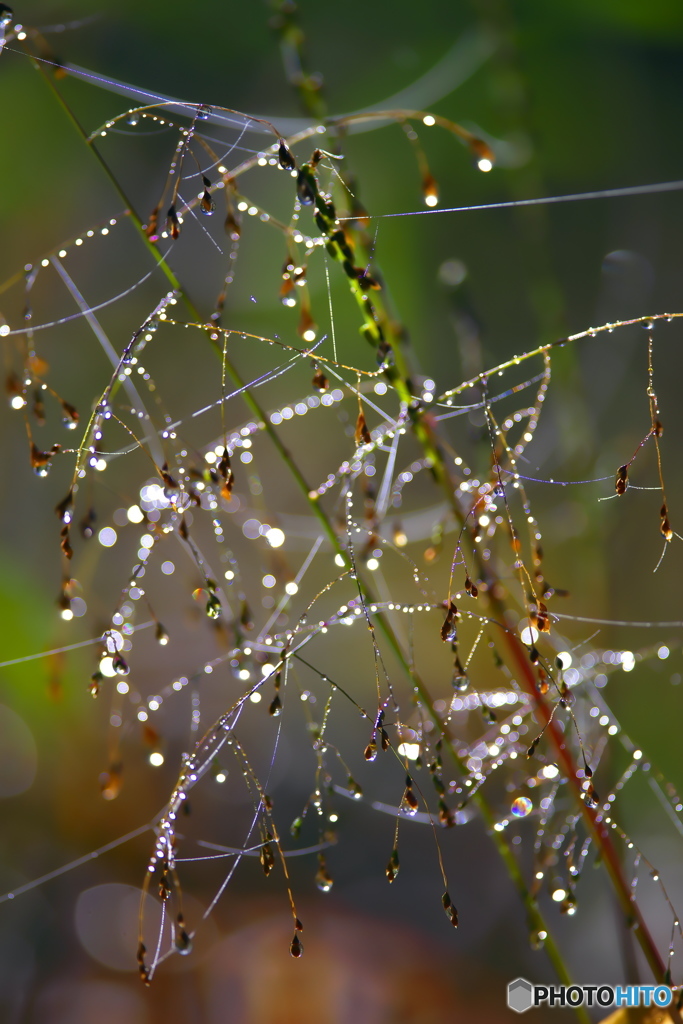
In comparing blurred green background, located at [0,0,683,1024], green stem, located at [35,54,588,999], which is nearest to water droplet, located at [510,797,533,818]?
green stem, located at [35,54,588,999]

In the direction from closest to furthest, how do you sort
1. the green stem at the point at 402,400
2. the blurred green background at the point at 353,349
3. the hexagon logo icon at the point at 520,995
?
the green stem at the point at 402,400 → the hexagon logo icon at the point at 520,995 → the blurred green background at the point at 353,349

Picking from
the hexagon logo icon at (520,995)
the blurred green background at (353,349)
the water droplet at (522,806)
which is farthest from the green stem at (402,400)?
the blurred green background at (353,349)

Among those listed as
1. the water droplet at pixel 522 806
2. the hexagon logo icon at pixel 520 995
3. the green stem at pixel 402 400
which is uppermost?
the green stem at pixel 402 400

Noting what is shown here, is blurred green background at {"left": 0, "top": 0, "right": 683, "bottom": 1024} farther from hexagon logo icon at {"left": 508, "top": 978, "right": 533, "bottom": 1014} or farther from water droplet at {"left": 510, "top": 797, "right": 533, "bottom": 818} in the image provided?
water droplet at {"left": 510, "top": 797, "right": 533, "bottom": 818}

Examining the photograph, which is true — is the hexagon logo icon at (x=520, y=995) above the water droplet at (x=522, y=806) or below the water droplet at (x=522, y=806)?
below

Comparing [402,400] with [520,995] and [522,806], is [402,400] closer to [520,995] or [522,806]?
[522,806]

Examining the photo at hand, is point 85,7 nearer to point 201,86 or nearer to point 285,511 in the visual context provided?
point 201,86

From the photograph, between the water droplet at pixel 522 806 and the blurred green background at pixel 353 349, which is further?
the blurred green background at pixel 353 349


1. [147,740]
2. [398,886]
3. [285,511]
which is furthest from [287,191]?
[398,886]

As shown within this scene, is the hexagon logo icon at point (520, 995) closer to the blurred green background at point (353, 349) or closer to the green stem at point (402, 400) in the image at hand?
the blurred green background at point (353, 349)

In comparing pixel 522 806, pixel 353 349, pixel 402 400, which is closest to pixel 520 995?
pixel 522 806
